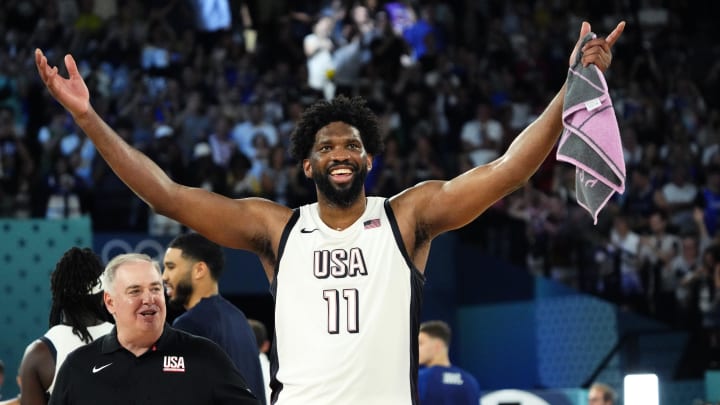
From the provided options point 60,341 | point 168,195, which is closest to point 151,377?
point 168,195

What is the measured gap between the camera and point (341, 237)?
4.32 metres

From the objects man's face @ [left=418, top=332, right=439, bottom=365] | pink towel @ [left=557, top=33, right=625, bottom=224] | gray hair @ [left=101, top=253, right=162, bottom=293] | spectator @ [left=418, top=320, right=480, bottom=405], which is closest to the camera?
pink towel @ [left=557, top=33, right=625, bottom=224]

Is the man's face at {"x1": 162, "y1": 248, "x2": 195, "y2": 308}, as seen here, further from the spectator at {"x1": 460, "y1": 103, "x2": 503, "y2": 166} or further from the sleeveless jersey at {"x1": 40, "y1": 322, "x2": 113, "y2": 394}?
the spectator at {"x1": 460, "y1": 103, "x2": 503, "y2": 166}

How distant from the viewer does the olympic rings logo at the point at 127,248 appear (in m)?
12.3

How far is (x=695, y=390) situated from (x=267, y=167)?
502 cm

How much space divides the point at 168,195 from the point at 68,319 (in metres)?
1.41

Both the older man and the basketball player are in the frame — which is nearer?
the basketball player

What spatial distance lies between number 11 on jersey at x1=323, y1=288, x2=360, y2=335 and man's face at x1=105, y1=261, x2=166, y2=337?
788 millimetres

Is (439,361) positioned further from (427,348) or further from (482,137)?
(482,137)

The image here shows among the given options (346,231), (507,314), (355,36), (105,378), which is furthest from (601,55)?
(355,36)

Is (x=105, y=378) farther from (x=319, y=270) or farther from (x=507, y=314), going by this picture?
(x=507, y=314)

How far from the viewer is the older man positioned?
4.54m

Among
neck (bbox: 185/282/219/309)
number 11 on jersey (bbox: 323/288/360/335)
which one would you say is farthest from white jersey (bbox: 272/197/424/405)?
neck (bbox: 185/282/219/309)

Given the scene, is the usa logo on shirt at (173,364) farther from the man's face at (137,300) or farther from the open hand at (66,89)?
the open hand at (66,89)
